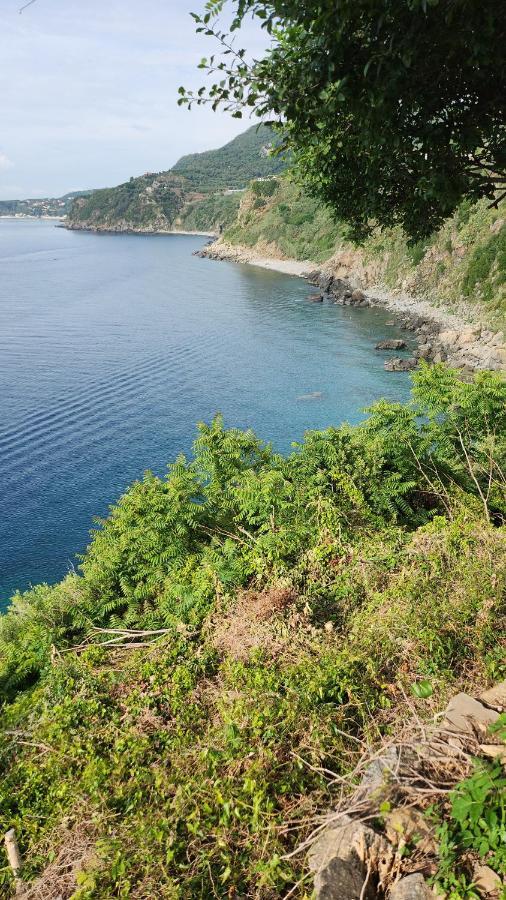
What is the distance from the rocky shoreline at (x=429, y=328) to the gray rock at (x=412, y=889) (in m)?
23.0

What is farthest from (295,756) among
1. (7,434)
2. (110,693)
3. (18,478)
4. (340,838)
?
(7,434)

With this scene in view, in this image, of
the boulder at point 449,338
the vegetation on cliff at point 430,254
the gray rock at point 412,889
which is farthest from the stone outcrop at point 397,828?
the boulder at point 449,338

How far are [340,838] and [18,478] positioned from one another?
2828 centimetres

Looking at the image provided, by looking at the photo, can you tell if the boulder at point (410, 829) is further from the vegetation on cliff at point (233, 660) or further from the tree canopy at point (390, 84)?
the tree canopy at point (390, 84)

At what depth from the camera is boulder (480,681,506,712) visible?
490 centimetres

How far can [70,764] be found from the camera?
5.99m

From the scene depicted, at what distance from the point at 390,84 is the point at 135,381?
41382 millimetres

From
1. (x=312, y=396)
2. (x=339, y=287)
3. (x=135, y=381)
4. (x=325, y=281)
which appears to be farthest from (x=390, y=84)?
(x=325, y=281)

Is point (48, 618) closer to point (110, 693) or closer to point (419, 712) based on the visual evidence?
point (110, 693)

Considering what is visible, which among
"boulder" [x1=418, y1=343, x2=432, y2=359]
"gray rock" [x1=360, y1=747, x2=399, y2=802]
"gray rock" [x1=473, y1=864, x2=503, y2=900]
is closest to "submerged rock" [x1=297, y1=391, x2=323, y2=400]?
"boulder" [x1=418, y1=343, x2=432, y2=359]

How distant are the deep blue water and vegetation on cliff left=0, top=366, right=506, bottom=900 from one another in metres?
13.3

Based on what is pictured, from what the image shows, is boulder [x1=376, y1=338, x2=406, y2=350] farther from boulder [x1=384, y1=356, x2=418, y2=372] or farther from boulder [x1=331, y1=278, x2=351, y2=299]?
boulder [x1=331, y1=278, x2=351, y2=299]

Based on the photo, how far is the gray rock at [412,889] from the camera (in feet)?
11.6

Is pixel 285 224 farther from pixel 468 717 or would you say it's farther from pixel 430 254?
pixel 468 717
